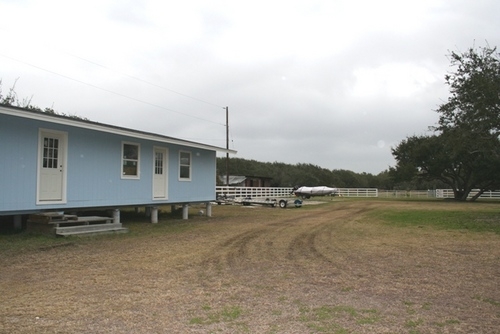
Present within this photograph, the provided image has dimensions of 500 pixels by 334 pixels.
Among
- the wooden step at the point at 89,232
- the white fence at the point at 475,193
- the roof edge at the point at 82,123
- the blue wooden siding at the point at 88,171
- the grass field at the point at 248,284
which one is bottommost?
the grass field at the point at 248,284

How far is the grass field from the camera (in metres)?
4.22

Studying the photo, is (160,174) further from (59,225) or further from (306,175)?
(306,175)

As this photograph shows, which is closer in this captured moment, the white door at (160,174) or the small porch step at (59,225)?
the small porch step at (59,225)

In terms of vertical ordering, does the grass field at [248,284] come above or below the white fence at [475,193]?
below

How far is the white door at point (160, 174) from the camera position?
14488mm

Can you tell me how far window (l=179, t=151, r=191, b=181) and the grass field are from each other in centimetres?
516

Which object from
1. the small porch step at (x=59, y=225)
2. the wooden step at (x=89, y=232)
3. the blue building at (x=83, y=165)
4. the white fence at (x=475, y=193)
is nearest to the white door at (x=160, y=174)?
the blue building at (x=83, y=165)

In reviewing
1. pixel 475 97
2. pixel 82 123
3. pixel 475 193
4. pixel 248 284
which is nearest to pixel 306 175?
pixel 475 193

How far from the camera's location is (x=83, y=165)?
455 inches

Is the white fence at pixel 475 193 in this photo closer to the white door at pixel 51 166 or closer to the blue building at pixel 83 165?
the blue building at pixel 83 165

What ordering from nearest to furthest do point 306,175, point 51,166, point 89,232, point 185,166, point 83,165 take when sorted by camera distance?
point 51,166 < point 89,232 < point 83,165 < point 185,166 < point 306,175

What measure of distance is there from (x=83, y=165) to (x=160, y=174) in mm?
3507

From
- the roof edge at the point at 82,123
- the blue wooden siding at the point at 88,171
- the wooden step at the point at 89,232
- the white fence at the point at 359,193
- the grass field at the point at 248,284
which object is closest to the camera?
the grass field at the point at 248,284

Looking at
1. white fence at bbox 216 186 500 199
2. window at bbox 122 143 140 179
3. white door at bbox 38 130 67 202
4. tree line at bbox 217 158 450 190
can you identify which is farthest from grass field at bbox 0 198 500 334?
tree line at bbox 217 158 450 190
